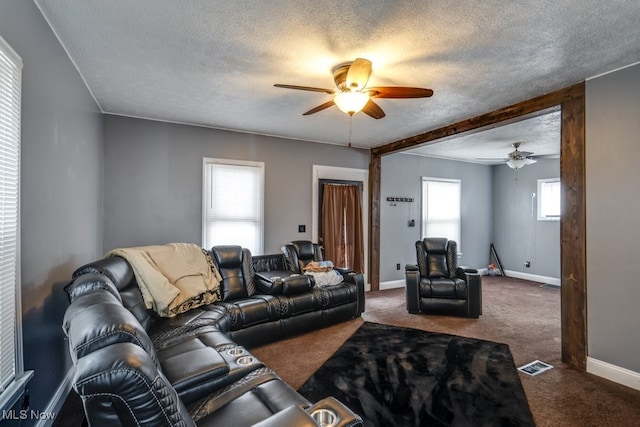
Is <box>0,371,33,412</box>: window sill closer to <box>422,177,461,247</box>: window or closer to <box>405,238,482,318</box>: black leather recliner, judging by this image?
<box>405,238,482,318</box>: black leather recliner

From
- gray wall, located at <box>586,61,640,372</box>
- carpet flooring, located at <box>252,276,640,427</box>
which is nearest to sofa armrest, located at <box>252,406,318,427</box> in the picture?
carpet flooring, located at <box>252,276,640,427</box>

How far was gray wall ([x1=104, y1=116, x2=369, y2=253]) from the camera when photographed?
13.1 feet

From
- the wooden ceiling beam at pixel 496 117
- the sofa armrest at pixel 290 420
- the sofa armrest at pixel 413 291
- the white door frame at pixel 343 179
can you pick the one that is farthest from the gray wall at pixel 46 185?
the wooden ceiling beam at pixel 496 117

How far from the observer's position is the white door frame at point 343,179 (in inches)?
212

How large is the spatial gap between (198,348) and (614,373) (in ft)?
11.2

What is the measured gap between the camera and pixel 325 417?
4.06 ft

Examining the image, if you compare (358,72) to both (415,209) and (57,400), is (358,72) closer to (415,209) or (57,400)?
(57,400)

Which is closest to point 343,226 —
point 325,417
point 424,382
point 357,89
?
point 424,382

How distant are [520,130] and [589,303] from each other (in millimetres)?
2753

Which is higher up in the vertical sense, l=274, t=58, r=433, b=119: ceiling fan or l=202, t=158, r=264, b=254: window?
l=274, t=58, r=433, b=119: ceiling fan

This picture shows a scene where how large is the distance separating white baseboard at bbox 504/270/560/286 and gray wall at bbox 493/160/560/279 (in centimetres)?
6

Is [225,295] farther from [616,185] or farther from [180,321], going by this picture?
[616,185]

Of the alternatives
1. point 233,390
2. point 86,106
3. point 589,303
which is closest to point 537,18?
point 589,303

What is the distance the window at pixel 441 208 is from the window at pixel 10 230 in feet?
20.5
